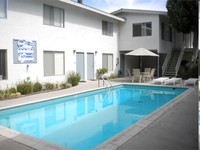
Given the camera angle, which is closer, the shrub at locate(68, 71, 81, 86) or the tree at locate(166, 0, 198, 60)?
the shrub at locate(68, 71, 81, 86)

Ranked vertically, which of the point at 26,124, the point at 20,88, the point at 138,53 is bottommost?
the point at 26,124

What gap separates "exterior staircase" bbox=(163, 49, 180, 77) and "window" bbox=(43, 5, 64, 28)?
10.6 m

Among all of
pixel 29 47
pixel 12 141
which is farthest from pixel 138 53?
pixel 12 141

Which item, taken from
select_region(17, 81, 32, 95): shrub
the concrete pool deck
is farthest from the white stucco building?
the concrete pool deck

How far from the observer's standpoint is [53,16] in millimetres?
14906

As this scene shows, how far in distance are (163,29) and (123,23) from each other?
3.84 m

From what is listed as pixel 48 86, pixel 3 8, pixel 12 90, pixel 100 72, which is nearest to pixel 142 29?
pixel 100 72

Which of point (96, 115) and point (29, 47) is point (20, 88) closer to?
point (29, 47)

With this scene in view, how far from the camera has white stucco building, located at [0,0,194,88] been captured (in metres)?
12.3

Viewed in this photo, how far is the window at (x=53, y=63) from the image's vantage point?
1445cm

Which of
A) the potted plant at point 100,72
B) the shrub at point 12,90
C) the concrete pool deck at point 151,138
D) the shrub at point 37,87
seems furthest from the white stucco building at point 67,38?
the concrete pool deck at point 151,138

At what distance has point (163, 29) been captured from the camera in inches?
864

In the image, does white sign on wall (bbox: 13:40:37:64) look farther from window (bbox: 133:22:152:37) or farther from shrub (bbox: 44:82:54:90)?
window (bbox: 133:22:152:37)

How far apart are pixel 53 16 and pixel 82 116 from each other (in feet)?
27.2
